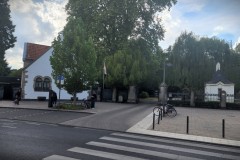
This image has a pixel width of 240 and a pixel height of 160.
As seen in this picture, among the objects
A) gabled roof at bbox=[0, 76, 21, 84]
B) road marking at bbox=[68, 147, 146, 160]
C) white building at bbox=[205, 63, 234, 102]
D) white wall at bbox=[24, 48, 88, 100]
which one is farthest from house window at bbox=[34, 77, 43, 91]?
road marking at bbox=[68, 147, 146, 160]

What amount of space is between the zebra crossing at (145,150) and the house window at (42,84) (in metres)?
26.0

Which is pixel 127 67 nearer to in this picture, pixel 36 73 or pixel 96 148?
pixel 36 73

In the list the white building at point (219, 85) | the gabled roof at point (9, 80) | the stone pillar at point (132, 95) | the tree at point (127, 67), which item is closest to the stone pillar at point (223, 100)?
the tree at point (127, 67)

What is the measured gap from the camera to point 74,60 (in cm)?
2572

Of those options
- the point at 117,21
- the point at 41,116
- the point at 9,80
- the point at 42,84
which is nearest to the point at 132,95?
the point at 117,21

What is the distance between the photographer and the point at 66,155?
8.70m

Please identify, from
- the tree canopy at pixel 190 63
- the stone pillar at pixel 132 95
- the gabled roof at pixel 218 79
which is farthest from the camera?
the gabled roof at pixel 218 79

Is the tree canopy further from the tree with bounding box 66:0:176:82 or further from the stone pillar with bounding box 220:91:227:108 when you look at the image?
the tree with bounding box 66:0:176:82

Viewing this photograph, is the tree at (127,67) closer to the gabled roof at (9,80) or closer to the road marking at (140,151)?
the gabled roof at (9,80)

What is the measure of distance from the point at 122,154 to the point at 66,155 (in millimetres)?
1862

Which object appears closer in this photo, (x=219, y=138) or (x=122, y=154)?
(x=122, y=154)

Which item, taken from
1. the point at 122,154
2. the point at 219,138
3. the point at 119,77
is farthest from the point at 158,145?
the point at 119,77

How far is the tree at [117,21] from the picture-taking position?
3916 cm

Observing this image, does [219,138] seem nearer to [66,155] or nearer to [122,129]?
[122,129]
